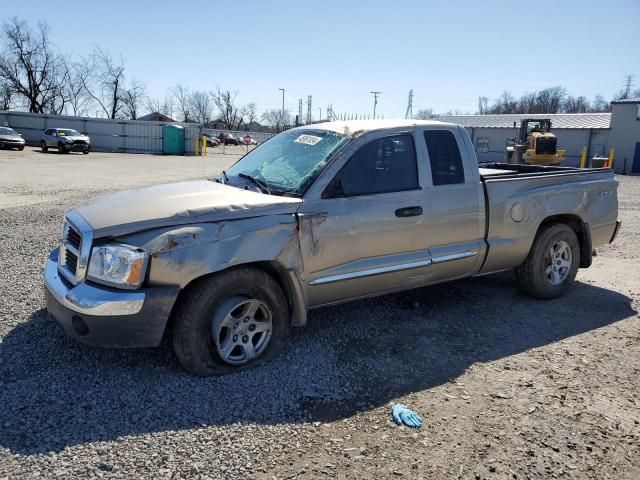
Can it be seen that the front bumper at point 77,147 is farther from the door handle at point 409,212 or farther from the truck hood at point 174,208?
the door handle at point 409,212

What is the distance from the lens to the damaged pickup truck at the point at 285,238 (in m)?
3.29

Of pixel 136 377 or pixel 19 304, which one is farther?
pixel 19 304

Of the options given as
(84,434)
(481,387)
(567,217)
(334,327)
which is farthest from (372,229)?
(567,217)

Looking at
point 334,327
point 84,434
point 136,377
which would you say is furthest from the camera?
point 334,327

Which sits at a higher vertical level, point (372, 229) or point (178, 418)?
point (372, 229)

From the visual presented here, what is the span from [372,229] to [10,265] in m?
4.50

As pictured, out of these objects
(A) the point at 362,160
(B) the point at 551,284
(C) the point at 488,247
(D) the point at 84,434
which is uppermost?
(A) the point at 362,160

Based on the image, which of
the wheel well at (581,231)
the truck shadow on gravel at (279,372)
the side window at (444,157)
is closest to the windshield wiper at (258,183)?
the truck shadow on gravel at (279,372)

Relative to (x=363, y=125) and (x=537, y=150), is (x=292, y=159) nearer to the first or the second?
(x=363, y=125)

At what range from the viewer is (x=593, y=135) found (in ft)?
120

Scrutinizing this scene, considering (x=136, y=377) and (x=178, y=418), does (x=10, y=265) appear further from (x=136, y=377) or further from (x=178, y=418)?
(x=178, y=418)

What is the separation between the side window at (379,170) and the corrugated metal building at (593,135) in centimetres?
3531

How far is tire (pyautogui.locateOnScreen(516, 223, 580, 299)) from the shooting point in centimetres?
534

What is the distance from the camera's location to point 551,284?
5535 mm
